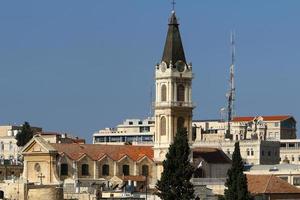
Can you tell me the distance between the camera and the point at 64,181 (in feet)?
443

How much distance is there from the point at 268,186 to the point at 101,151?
31149 millimetres

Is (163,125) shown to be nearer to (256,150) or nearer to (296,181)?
(296,181)

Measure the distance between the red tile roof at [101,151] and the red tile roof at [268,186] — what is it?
25.6m

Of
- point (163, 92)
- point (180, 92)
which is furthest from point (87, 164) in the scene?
point (180, 92)

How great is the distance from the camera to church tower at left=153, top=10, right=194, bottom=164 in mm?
138250

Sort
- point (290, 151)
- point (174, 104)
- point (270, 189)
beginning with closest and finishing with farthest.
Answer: point (270, 189) < point (174, 104) < point (290, 151)

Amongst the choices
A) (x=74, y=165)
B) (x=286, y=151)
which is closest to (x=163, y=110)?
(x=74, y=165)

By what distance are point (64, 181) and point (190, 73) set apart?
19703 mm

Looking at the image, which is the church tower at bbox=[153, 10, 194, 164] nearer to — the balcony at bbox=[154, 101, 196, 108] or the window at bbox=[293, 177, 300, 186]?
the balcony at bbox=[154, 101, 196, 108]

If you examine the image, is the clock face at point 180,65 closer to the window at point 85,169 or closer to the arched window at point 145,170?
the arched window at point 145,170

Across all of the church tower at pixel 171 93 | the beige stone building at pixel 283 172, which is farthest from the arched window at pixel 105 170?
the beige stone building at pixel 283 172

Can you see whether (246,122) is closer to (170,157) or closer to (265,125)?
(265,125)

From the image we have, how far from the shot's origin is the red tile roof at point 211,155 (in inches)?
5723

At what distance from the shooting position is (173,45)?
140m
